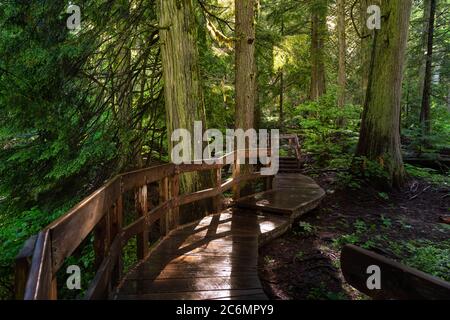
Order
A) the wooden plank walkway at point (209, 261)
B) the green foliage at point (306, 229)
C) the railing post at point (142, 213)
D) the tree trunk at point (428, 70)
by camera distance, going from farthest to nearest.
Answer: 1. the tree trunk at point (428, 70)
2. the green foliage at point (306, 229)
3. the railing post at point (142, 213)
4. the wooden plank walkway at point (209, 261)

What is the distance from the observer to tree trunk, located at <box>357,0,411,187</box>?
9289 mm

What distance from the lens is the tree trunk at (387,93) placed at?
9.29m

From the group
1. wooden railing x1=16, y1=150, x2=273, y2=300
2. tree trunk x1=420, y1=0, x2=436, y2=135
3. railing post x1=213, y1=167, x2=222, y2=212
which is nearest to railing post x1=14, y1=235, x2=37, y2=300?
wooden railing x1=16, y1=150, x2=273, y2=300

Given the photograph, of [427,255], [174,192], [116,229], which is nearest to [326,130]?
[427,255]

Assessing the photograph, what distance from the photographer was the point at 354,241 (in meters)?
6.44

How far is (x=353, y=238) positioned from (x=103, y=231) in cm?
487

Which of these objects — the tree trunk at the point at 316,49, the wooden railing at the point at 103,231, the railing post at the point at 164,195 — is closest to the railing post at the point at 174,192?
the wooden railing at the point at 103,231

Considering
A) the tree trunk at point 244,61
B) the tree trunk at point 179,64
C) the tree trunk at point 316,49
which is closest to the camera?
the tree trunk at point 179,64

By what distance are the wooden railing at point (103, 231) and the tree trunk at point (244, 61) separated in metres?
2.52

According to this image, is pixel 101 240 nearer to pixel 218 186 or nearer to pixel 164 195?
pixel 164 195

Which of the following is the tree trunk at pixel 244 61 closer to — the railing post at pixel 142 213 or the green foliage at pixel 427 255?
the green foliage at pixel 427 255

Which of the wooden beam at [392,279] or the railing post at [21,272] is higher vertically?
the railing post at [21,272]

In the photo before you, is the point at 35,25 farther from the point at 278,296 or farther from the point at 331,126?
the point at 331,126
